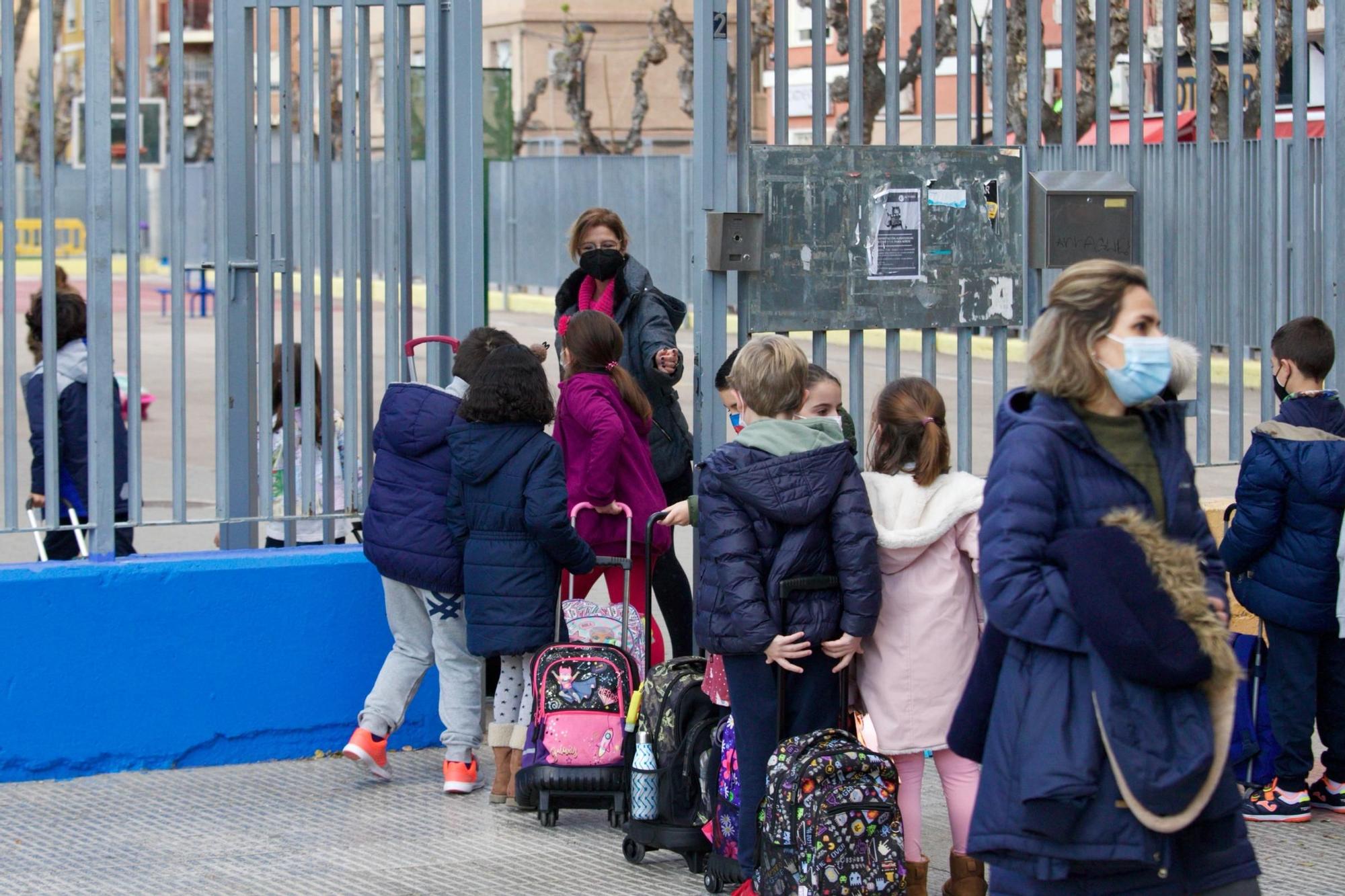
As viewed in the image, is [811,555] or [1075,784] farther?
[811,555]

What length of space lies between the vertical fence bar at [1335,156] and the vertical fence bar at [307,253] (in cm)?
355

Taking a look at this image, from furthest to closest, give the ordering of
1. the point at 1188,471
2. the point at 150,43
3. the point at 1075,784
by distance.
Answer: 1. the point at 150,43
2. the point at 1188,471
3. the point at 1075,784

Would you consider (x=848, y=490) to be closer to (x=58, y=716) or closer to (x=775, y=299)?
(x=775, y=299)

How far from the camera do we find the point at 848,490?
15.1 feet

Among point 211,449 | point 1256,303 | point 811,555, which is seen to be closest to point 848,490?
point 811,555

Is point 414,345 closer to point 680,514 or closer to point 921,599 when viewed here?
point 680,514

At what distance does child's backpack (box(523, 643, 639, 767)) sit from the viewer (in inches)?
215

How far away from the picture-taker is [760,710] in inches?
185

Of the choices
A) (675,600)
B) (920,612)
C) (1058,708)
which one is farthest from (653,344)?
(1058,708)

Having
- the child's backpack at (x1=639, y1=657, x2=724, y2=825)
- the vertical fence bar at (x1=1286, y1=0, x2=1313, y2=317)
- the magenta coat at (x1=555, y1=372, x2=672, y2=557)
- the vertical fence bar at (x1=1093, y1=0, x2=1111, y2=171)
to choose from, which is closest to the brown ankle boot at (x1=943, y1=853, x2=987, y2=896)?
the child's backpack at (x1=639, y1=657, x2=724, y2=825)

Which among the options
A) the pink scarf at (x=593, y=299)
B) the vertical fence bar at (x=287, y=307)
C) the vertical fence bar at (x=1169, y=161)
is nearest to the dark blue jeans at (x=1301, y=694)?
the vertical fence bar at (x=1169, y=161)

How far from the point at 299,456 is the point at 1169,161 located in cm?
350

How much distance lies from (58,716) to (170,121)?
6.76 feet

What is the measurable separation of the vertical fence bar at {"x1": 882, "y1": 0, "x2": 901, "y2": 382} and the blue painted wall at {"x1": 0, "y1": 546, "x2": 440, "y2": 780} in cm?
200
